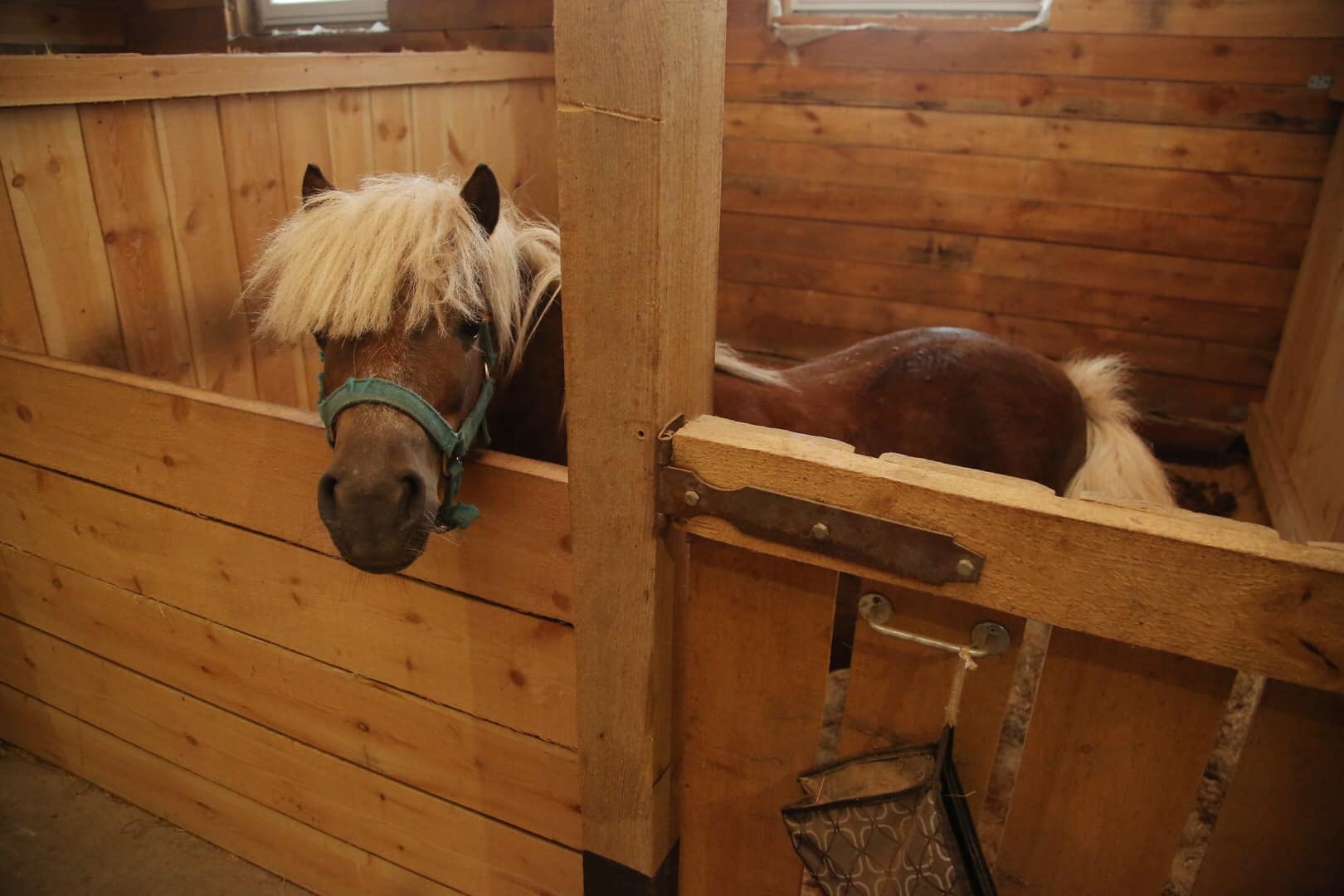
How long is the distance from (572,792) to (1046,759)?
22.5 inches

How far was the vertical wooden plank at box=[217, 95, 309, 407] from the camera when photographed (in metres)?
1.83

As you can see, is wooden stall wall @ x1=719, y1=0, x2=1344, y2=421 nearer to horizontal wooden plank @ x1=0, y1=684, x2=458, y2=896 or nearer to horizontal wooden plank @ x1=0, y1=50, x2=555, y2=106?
horizontal wooden plank @ x1=0, y1=50, x2=555, y2=106

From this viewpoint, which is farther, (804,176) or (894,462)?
(804,176)

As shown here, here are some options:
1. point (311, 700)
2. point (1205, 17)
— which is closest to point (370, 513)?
point (311, 700)

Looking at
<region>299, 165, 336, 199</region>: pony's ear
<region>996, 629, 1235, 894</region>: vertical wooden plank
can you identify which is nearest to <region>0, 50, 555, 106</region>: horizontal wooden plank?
<region>299, 165, 336, 199</region>: pony's ear

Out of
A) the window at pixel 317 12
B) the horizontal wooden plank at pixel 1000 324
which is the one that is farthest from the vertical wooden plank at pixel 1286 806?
the window at pixel 317 12

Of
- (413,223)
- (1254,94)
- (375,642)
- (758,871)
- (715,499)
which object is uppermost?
(1254,94)

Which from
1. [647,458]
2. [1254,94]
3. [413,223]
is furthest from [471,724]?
[1254,94]

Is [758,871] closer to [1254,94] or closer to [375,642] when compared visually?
[375,642]

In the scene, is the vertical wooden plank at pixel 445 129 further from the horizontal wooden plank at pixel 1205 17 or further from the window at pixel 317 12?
the horizontal wooden plank at pixel 1205 17

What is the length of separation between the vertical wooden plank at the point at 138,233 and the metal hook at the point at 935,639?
5.09ft

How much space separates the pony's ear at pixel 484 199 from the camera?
1.08 m

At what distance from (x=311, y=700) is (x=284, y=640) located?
0.34 feet

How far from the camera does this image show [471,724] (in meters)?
1.09
